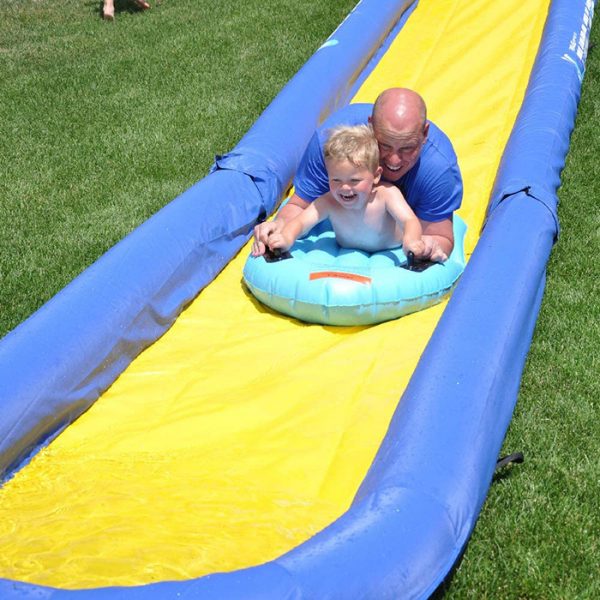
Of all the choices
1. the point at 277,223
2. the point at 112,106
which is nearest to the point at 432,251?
the point at 277,223

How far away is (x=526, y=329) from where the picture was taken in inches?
126

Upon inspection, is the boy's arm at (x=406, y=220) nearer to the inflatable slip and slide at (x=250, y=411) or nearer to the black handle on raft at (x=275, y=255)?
the inflatable slip and slide at (x=250, y=411)

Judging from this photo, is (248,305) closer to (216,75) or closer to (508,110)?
(508,110)

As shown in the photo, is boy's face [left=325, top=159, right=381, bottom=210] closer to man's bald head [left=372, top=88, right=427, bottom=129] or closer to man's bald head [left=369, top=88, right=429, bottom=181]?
man's bald head [left=369, top=88, right=429, bottom=181]

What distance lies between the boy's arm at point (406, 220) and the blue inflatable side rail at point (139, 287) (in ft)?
2.59

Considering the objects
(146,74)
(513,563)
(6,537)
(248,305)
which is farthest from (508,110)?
(6,537)

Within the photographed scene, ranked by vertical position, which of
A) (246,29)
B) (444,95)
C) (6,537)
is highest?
(6,537)

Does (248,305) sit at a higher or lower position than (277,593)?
lower

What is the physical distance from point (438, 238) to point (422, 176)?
250mm

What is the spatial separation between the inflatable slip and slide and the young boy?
31 centimetres

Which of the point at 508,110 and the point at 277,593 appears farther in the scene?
the point at 508,110

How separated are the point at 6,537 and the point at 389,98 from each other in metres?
2.01

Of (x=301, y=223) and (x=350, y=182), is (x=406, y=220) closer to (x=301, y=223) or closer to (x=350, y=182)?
(x=350, y=182)

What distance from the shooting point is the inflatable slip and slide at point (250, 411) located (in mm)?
2104
